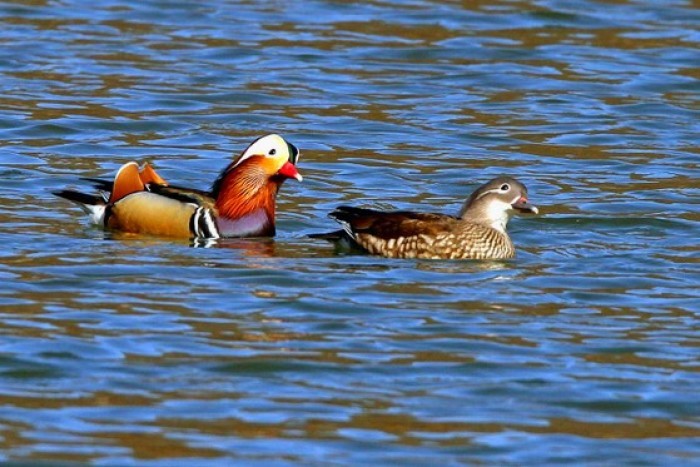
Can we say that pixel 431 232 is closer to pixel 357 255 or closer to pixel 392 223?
pixel 392 223

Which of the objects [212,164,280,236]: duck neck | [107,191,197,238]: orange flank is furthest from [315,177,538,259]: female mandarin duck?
[107,191,197,238]: orange flank

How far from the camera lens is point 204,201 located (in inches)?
545

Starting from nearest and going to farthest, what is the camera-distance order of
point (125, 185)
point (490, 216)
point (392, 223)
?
point (392, 223) → point (490, 216) → point (125, 185)

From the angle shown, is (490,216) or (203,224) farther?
(203,224)

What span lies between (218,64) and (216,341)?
10693mm

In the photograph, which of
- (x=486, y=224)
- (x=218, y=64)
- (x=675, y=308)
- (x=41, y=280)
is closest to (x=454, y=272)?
(x=486, y=224)

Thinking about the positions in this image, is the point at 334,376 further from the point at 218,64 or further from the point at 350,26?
the point at 350,26

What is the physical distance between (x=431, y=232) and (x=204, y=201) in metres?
1.81

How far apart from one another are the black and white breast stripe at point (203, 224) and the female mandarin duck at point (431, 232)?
0.95 m

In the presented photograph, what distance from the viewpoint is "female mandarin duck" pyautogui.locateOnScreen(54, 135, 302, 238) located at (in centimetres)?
1362

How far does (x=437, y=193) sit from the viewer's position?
15.5 meters

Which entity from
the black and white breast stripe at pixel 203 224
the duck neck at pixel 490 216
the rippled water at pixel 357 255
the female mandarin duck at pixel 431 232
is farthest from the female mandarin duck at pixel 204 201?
the duck neck at pixel 490 216

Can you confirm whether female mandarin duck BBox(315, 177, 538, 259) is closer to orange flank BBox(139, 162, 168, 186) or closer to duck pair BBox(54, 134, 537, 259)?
duck pair BBox(54, 134, 537, 259)

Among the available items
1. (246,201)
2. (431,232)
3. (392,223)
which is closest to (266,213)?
(246,201)
